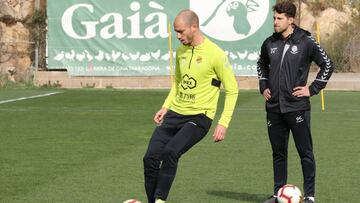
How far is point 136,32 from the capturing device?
33.8 metres

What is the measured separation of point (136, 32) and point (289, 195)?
25.2 m

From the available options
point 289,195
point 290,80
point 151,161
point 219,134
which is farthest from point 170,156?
point 290,80

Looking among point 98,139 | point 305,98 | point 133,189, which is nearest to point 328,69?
point 305,98

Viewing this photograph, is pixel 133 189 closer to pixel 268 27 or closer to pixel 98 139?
pixel 98 139

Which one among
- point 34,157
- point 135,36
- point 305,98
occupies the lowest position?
point 135,36

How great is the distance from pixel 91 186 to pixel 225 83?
277 cm

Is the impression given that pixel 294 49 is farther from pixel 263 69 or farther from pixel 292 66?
pixel 263 69

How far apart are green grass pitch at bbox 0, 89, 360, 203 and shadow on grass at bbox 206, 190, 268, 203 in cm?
1

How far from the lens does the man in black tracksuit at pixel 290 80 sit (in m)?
9.14

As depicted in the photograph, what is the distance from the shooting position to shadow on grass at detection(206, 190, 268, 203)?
990 centimetres

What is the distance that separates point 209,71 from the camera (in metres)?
8.45

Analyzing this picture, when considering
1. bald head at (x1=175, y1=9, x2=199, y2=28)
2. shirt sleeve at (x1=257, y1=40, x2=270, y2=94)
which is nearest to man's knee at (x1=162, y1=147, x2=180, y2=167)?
bald head at (x1=175, y1=9, x2=199, y2=28)

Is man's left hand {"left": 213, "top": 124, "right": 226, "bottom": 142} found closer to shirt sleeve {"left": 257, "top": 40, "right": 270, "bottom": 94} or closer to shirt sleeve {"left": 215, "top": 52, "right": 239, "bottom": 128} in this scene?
shirt sleeve {"left": 215, "top": 52, "right": 239, "bottom": 128}

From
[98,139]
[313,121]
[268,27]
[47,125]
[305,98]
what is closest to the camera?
[305,98]
